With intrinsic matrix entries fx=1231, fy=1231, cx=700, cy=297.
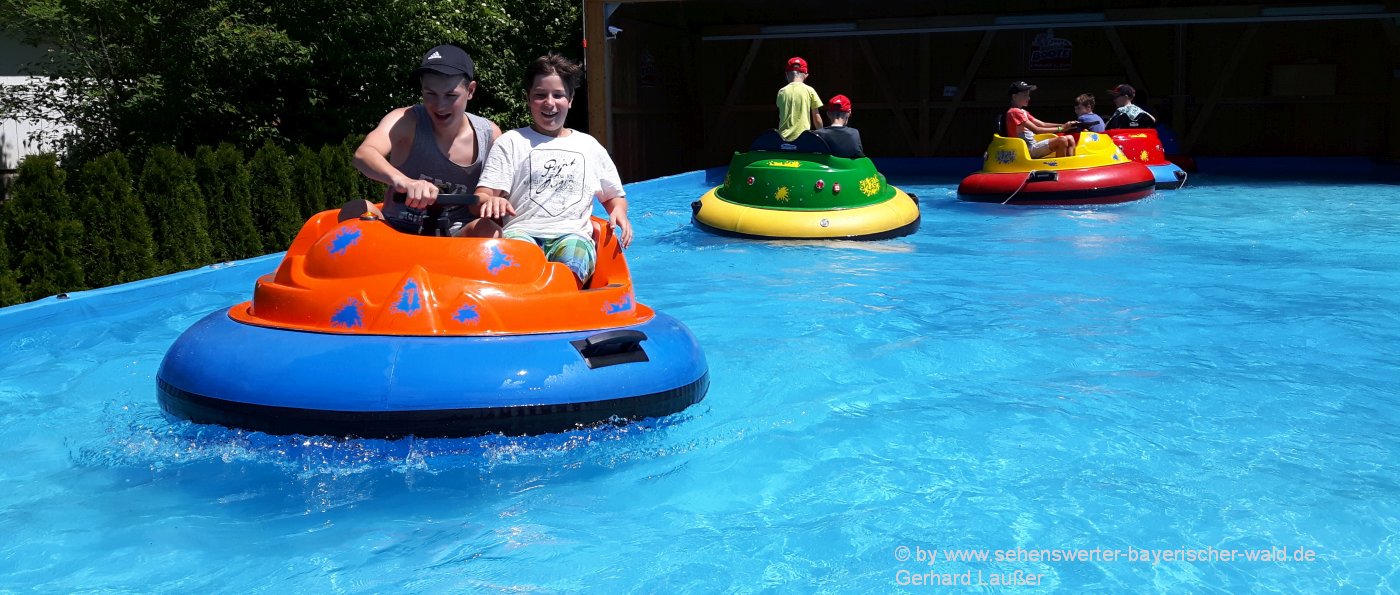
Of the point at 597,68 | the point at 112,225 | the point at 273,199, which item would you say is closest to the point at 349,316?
the point at 112,225

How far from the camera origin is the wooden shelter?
1783 centimetres

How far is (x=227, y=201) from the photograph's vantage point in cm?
818

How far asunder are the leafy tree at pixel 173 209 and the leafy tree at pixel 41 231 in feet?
2.33

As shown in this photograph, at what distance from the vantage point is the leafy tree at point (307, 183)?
8.82 meters

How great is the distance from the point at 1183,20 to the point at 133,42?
13909 millimetres

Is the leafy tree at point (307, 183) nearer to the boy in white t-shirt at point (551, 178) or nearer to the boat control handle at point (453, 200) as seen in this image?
the boy in white t-shirt at point (551, 178)

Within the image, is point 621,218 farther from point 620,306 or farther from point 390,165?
point 390,165

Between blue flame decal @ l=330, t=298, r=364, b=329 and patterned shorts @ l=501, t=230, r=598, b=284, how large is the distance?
0.69 meters

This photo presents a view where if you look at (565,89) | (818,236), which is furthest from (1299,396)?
(818,236)

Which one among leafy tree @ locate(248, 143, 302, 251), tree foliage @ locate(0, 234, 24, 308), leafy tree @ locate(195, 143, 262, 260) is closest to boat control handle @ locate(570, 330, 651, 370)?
tree foliage @ locate(0, 234, 24, 308)

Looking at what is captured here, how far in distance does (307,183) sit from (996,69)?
13.4 metres

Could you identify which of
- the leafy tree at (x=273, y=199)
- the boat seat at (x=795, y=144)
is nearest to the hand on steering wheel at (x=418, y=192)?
the leafy tree at (x=273, y=199)

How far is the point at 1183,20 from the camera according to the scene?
703 inches

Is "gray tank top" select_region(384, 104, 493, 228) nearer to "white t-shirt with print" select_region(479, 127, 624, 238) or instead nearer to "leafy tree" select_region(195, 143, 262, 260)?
"white t-shirt with print" select_region(479, 127, 624, 238)
